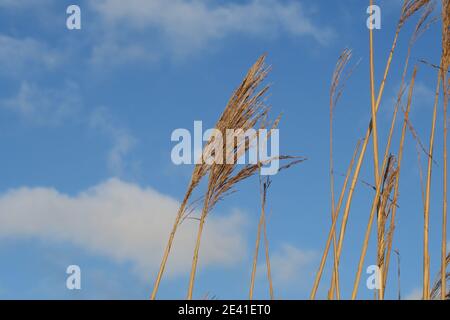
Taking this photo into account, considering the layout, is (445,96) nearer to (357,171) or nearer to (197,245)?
(357,171)

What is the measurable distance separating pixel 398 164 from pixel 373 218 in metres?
0.35

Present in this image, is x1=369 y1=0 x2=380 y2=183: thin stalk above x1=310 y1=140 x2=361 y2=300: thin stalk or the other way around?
above

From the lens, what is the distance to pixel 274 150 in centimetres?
273

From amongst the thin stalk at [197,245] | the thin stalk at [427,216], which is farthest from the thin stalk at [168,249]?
the thin stalk at [427,216]

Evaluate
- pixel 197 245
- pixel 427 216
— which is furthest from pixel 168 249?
pixel 427 216

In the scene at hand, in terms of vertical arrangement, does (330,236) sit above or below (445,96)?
below

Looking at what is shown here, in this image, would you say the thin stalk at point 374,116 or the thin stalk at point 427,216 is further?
the thin stalk at point 427,216

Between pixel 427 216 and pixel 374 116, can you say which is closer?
pixel 374 116

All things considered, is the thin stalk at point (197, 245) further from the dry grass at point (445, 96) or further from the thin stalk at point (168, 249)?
the dry grass at point (445, 96)

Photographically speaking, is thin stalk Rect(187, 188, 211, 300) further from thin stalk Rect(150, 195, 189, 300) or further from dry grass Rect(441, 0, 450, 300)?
dry grass Rect(441, 0, 450, 300)

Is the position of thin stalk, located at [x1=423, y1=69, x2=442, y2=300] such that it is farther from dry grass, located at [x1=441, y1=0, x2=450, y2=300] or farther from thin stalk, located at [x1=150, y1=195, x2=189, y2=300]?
thin stalk, located at [x1=150, y1=195, x2=189, y2=300]

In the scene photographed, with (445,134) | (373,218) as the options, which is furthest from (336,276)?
(445,134)

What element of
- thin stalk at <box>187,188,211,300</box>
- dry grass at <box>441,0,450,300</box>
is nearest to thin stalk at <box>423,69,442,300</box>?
dry grass at <box>441,0,450,300</box>

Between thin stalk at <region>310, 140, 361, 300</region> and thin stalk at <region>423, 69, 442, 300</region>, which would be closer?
thin stalk at <region>310, 140, 361, 300</region>
